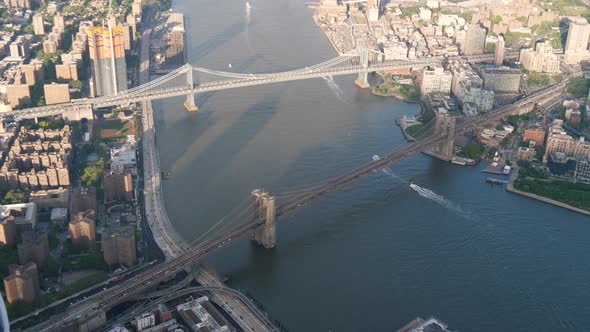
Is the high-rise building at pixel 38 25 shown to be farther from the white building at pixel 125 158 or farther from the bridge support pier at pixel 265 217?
the bridge support pier at pixel 265 217

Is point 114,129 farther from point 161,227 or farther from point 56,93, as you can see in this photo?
point 161,227

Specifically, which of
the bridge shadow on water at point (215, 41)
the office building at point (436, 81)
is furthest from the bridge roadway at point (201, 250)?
the bridge shadow on water at point (215, 41)

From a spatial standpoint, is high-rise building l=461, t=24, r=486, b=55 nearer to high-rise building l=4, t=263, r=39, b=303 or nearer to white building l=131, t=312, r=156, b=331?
white building l=131, t=312, r=156, b=331

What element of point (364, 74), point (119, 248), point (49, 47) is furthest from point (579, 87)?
point (49, 47)

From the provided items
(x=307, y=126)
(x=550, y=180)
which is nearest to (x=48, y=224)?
(x=307, y=126)

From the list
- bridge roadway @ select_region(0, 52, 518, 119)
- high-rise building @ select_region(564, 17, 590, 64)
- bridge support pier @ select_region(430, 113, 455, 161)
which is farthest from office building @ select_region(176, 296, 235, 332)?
high-rise building @ select_region(564, 17, 590, 64)
